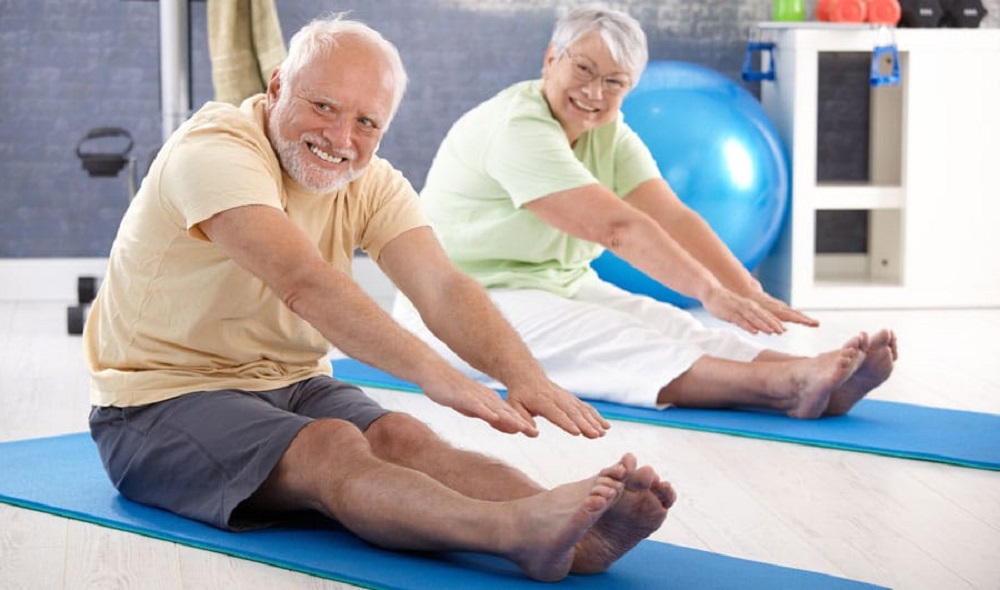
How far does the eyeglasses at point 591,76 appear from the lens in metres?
3.38

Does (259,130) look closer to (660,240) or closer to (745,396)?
(660,240)

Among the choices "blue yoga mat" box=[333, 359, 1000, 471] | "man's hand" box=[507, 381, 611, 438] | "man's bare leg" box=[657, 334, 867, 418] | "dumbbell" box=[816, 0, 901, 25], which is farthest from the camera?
"dumbbell" box=[816, 0, 901, 25]

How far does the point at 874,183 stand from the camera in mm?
5398

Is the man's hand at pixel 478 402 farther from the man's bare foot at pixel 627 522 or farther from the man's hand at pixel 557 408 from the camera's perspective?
the man's bare foot at pixel 627 522

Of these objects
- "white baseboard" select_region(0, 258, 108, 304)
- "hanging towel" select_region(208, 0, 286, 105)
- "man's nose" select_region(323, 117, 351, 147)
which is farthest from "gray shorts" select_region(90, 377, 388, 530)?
"white baseboard" select_region(0, 258, 108, 304)

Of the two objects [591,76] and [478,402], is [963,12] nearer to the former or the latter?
[591,76]

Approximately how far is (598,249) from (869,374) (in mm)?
881

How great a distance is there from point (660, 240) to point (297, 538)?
1.25 meters

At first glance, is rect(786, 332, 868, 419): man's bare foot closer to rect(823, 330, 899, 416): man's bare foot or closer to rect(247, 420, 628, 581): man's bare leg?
rect(823, 330, 899, 416): man's bare foot

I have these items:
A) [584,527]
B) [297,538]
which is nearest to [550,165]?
[297,538]

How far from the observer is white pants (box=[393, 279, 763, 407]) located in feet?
11.0

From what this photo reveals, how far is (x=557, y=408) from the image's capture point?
80.0 inches

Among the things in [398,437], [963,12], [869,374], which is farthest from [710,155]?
[398,437]

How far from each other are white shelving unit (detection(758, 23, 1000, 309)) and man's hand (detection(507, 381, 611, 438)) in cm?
320
